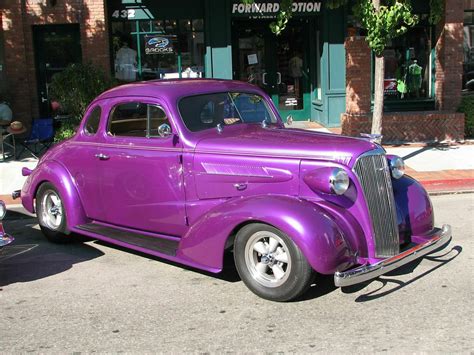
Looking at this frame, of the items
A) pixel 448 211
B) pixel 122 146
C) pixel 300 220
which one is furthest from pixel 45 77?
pixel 300 220

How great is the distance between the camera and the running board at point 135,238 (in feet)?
17.1

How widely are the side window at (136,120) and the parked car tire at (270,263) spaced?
151 centimetres

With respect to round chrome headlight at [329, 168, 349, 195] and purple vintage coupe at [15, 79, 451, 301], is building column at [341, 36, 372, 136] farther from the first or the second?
round chrome headlight at [329, 168, 349, 195]

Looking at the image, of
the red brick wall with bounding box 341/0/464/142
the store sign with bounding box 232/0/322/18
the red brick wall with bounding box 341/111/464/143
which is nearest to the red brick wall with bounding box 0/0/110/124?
the store sign with bounding box 232/0/322/18

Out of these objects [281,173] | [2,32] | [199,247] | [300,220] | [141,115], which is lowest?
[199,247]

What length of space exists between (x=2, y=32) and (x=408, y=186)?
441 inches

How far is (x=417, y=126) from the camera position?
488 inches

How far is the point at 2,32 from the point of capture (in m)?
13.3

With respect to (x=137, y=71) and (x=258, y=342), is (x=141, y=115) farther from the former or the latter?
(x=137, y=71)

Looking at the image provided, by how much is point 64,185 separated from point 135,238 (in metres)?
1.20

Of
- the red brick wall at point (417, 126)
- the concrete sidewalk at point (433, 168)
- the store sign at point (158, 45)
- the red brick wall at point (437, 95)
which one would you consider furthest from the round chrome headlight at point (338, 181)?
the store sign at point (158, 45)

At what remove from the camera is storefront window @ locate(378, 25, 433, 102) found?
1410 centimetres

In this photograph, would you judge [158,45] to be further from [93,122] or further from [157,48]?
[93,122]

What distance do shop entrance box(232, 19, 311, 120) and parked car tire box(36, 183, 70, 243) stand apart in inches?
342
